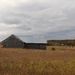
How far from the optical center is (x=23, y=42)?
69.0 m

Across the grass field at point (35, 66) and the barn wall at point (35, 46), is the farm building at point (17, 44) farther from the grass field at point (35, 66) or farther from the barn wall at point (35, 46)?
the grass field at point (35, 66)

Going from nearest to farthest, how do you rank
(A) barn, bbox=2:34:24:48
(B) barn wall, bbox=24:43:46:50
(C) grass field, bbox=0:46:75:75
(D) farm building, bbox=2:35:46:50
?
(C) grass field, bbox=0:46:75:75 → (B) barn wall, bbox=24:43:46:50 → (D) farm building, bbox=2:35:46:50 → (A) barn, bbox=2:34:24:48

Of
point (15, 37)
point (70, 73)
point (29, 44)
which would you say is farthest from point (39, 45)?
point (70, 73)

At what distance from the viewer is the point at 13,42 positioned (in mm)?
70062

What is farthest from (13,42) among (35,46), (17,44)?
(35,46)

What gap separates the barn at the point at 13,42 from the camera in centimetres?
6950

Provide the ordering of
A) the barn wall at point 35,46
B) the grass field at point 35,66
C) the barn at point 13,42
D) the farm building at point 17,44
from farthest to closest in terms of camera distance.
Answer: the barn at point 13,42
the farm building at point 17,44
the barn wall at point 35,46
the grass field at point 35,66

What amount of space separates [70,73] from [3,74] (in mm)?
3400

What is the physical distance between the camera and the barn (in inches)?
2736

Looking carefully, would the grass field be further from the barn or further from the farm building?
the barn

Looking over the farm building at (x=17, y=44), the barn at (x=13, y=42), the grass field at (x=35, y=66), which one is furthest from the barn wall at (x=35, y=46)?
the grass field at (x=35, y=66)

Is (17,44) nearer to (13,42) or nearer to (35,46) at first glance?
(13,42)

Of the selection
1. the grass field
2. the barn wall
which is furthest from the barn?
the grass field

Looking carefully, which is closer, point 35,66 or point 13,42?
point 35,66
